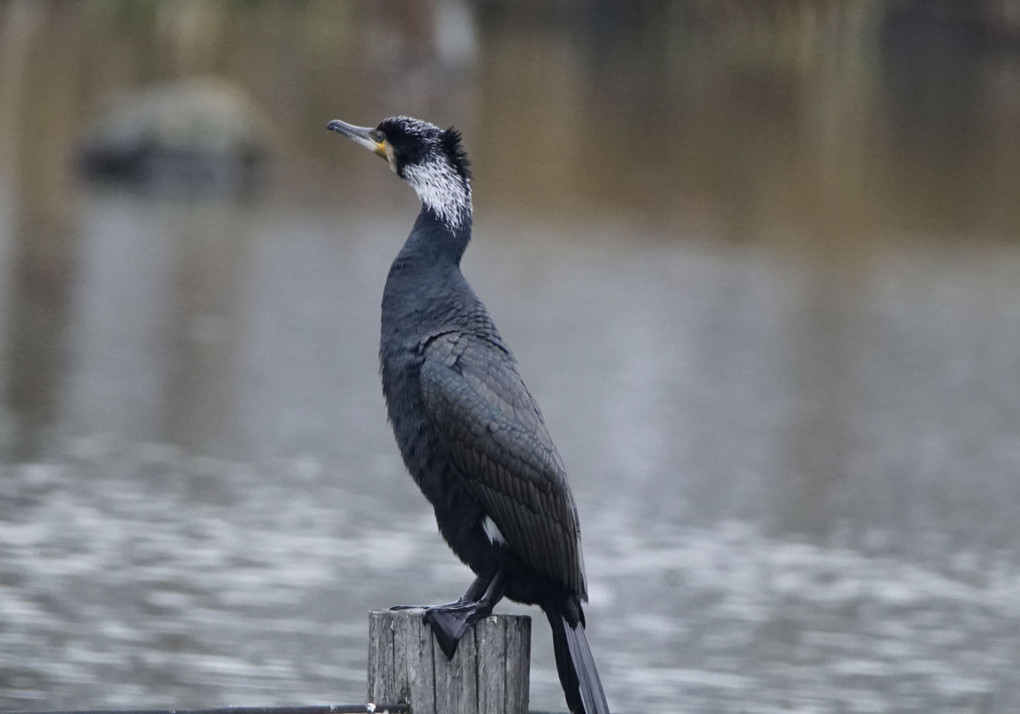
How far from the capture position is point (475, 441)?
456 centimetres

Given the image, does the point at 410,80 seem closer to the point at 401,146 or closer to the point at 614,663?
the point at 614,663

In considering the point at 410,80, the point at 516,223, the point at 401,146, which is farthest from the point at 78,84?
the point at 401,146

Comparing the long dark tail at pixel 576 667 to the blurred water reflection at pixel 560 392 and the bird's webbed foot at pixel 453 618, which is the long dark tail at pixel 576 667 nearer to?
the bird's webbed foot at pixel 453 618

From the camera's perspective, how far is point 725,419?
14.3m

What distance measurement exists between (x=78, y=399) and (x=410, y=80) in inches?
837

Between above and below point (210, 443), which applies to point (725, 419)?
above

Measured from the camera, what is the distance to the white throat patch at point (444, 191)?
4.86 meters

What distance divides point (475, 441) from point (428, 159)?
813 millimetres

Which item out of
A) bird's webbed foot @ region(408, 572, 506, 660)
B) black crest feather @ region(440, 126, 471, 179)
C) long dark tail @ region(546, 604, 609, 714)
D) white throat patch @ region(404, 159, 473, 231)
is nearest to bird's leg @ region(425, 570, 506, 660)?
bird's webbed foot @ region(408, 572, 506, 660)

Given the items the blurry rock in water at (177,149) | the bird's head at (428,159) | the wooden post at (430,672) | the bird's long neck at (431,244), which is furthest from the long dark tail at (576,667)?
the blurry rock in water at (177,149)

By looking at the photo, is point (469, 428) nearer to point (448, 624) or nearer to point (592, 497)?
point (448, 624)

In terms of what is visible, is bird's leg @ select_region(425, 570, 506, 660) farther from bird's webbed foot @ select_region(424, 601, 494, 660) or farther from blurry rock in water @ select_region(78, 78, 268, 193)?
blurry rock in water @ select_region(78, 78, 268, 193)

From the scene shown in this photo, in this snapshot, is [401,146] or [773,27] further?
[773,27]

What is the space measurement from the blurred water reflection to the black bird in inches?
128
